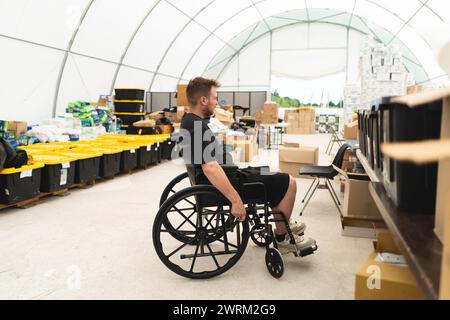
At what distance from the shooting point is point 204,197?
2.20m

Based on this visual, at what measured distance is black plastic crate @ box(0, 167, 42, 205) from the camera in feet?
Answer: 11.3

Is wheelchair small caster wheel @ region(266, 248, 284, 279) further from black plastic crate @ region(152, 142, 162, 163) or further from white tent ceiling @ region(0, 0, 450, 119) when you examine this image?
black plastic crate @ region(152, 142, 162, 163)

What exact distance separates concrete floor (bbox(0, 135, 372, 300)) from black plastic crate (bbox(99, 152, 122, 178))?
1.22 m

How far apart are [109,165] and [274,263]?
3505 millimetres

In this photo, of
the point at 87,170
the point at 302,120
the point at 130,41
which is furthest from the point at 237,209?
the point at 302,120

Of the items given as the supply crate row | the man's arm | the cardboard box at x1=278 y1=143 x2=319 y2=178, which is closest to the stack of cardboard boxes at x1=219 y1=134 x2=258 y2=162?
the supply crate row

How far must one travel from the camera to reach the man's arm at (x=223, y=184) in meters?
2.08

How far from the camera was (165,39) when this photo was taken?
10.7 metres

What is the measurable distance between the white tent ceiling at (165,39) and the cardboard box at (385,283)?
35.0 inches

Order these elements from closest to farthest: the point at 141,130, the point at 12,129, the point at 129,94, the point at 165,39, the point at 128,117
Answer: the point at 12,129, the point at 141,130, the point at 129,94, the point at 128,117, the point at 165,39

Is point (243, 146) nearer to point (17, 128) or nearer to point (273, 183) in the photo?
point (17, 128)

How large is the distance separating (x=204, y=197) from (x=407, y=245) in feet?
4.37
